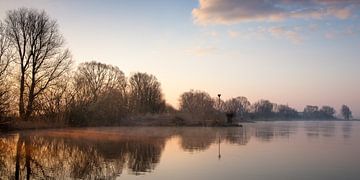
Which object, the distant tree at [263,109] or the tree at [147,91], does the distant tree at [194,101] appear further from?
the distant tree at [263,109]

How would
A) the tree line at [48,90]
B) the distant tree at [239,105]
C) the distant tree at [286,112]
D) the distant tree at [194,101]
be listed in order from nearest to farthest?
the tree line at [48,90] < the distant tree at [194,101] < the distant tree at [239,105] < the distant tree at [286,112]

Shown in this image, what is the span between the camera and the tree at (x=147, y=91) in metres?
69.6

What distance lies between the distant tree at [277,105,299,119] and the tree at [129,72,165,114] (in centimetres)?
9636

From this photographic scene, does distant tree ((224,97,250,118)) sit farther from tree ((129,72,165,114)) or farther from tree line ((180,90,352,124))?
tree ((129,72,165,114))

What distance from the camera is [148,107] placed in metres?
68.8

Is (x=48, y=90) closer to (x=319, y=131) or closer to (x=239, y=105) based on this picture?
(x=319, y=131)

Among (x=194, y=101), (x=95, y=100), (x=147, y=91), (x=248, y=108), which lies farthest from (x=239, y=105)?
(x=95, y=100)

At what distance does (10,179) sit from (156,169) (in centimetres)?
432

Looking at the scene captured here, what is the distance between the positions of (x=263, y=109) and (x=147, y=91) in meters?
87.8

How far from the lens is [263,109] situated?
5920 inches

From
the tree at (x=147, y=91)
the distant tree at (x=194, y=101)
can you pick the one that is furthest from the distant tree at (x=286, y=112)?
the tree at (x=147, y=91)

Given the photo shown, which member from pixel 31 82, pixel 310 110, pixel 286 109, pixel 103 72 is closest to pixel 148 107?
pixel 103 72

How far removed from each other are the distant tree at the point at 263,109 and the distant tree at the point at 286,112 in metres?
8.28

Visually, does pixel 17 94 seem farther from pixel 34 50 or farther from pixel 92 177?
pixel 92 177
